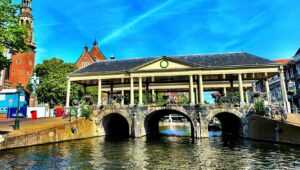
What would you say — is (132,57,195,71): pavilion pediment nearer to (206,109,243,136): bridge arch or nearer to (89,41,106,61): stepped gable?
(206,109,243,136): bridge arch

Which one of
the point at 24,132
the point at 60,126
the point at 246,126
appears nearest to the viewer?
the point at 24,132

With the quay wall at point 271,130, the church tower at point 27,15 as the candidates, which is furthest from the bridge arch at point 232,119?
the church tower at point 27,15

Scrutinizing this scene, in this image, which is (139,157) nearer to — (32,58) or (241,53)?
(241,53)

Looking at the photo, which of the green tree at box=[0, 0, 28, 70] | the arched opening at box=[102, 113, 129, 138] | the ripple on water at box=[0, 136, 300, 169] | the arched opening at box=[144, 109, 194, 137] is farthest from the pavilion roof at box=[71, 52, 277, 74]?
the green tree at box=[0, 0, 28, 70]

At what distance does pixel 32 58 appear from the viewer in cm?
6575

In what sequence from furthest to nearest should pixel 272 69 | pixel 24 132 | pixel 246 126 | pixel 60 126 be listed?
pixel 272 69 < pixel 246 126 < pixel 60 126 < pixel 24 132

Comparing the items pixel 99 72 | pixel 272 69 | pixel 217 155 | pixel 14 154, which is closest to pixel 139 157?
pixel 217 155

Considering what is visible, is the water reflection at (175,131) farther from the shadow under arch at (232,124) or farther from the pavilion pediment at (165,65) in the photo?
the pavilion pediment at (165,65)

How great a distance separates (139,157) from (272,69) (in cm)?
2465

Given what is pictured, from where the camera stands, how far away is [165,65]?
3400 centimetres

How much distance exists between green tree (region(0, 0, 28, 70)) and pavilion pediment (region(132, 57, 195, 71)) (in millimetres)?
19215

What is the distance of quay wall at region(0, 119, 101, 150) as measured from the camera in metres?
19.3

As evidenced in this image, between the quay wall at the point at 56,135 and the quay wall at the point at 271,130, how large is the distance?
22.1m

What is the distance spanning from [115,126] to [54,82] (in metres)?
16.2
